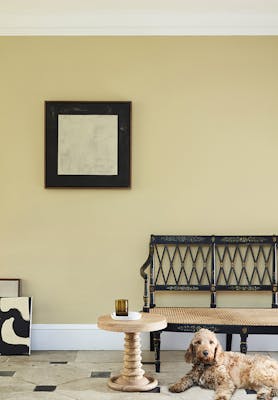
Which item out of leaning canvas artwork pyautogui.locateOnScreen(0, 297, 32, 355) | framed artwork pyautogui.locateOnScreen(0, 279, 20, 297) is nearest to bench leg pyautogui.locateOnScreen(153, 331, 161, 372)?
leaning canvas artwork pyautogui.locateOnScreen(0, 297, 32, 355)

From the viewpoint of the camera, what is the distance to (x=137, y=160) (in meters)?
5.48

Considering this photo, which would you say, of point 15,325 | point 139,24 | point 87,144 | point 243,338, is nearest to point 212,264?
point 243,338

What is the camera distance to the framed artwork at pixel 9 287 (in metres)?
5.39

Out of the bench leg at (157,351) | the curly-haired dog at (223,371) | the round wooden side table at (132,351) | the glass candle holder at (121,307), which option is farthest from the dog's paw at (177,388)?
the glass candle holder at (121,307)

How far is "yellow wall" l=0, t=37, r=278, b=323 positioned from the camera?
547 cm

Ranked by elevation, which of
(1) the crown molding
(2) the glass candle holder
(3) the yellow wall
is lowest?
(2) the glass candle holder

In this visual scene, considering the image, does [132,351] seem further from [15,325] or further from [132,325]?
[15,325]

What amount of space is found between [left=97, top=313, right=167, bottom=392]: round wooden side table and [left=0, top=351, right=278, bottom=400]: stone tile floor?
6 centimetres

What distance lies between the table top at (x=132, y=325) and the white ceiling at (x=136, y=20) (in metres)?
2.42

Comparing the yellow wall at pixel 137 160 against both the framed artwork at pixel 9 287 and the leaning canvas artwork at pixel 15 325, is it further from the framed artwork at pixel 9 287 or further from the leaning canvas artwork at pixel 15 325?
the leaning canvas artwork at pixel 15 325

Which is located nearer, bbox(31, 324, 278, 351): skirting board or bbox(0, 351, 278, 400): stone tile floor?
bbox(0, 351, 278, 400): stone tile floor

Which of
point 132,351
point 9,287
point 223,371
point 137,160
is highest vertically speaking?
point 137,160

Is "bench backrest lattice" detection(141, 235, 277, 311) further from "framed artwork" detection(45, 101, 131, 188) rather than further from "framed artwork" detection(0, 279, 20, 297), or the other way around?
"framed artwork" detection(0, 279, 20, 297)

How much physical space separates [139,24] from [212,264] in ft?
6.67
